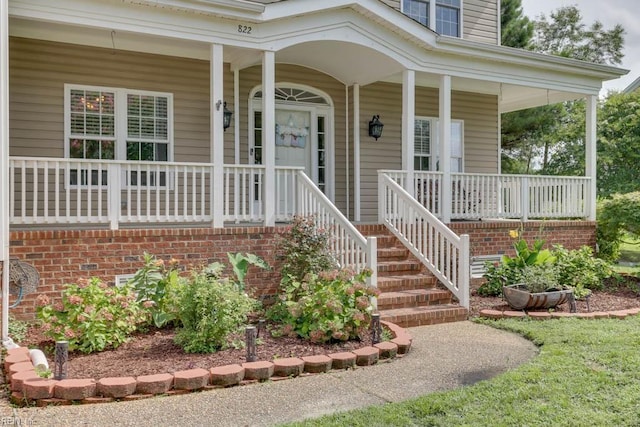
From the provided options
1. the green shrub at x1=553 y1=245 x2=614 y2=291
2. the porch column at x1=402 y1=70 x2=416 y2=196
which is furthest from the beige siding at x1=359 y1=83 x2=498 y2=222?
the green shrub at x1=553 y1=245 x2=614 y2=291

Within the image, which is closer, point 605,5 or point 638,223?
point 638,223

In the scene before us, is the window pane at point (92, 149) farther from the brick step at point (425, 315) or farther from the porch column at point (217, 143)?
the brick step at point (425, 315)

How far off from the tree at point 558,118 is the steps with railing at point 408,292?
43.2ft

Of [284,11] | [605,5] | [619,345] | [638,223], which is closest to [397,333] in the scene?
[619,345]

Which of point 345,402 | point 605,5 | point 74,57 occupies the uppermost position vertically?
point 605,5

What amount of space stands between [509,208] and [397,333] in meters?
5.20

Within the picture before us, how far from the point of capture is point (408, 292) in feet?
24.0

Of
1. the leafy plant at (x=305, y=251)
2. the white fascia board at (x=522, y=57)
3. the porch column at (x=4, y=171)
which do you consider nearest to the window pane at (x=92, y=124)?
the porch column at (x=4, y=171)

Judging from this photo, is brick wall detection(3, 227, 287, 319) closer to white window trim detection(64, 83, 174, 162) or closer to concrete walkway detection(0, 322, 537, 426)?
white window trim detection(64, 83, 174, 162)

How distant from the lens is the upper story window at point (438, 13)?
37.8 feet

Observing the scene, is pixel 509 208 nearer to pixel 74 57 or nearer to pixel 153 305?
pixel 153 305

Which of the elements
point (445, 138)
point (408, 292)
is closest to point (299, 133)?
point (445, 138)

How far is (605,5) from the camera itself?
30531mm

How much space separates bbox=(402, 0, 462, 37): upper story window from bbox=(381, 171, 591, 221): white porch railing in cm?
363
